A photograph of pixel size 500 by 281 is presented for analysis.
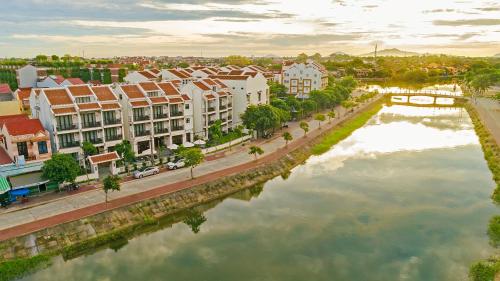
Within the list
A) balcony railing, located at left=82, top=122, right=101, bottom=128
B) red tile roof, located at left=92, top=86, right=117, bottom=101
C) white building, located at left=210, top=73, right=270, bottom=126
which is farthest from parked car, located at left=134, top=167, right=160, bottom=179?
white building, located at left=210, top=73, right=270, bottom=126

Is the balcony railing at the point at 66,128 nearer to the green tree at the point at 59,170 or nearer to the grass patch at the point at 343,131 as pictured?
the green tree at the point at 59,170

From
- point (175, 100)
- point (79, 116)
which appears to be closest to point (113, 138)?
point (79, 116)

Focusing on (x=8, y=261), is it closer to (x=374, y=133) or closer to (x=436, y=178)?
(x=436, y=178)

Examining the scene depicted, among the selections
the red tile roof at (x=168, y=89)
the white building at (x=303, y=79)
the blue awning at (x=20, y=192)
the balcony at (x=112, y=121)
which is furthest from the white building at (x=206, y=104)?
the white building at (x=303, y=79)

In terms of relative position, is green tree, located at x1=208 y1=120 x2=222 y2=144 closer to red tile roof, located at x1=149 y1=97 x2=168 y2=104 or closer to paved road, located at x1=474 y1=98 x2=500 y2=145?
red tile roof, located at x1=149 y1=97 x2=168 y2=104

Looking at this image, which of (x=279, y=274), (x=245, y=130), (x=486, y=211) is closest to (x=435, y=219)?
(x=486, y=211)

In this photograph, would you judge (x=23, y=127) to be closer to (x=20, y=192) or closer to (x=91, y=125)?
(x=91, y=125)
